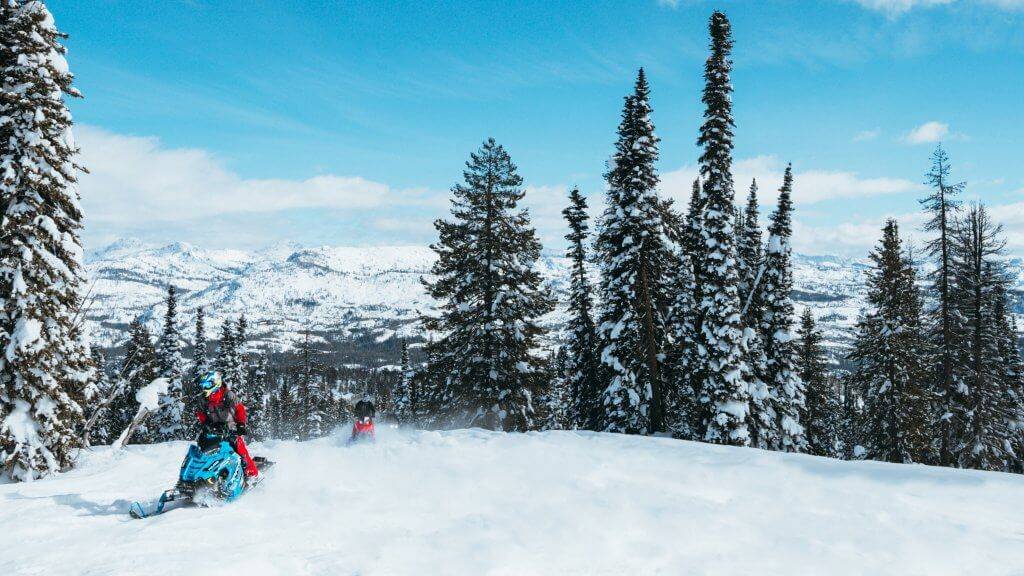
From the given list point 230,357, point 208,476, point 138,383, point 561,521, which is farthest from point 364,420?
point 230,357

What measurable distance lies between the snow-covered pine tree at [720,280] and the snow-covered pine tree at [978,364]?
1222cm

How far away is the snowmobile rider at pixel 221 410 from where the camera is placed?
9016mm

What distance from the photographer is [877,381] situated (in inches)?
1148

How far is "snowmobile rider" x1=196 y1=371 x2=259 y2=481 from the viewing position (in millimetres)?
9016

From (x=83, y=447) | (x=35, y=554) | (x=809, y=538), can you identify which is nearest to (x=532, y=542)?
(x=809, y=538)

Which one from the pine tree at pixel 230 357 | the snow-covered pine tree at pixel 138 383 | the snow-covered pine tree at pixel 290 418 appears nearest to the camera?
the snow-covered pine tree at pixel 138 383

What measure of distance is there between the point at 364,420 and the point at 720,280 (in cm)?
1676

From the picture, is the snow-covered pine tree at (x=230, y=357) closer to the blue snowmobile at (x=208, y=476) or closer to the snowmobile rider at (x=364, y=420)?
the snowmobile rider at (x=364, y=420)

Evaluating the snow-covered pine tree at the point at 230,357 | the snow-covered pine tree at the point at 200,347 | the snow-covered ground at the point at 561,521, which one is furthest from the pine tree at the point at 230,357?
the snow-covered ground at the point at 561,521

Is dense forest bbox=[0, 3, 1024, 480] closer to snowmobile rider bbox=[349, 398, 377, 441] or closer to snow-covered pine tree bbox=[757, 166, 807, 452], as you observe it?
snow-covered pine tree bbox=[757, 166, 807, 452]

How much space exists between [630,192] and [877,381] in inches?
691

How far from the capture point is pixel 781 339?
29734 mm

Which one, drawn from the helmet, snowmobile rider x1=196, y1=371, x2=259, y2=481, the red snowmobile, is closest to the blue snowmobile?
snowmobile rider x1=196, y1=371, x2=259, y2=481

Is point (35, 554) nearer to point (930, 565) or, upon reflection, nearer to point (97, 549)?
point (97, 549)
